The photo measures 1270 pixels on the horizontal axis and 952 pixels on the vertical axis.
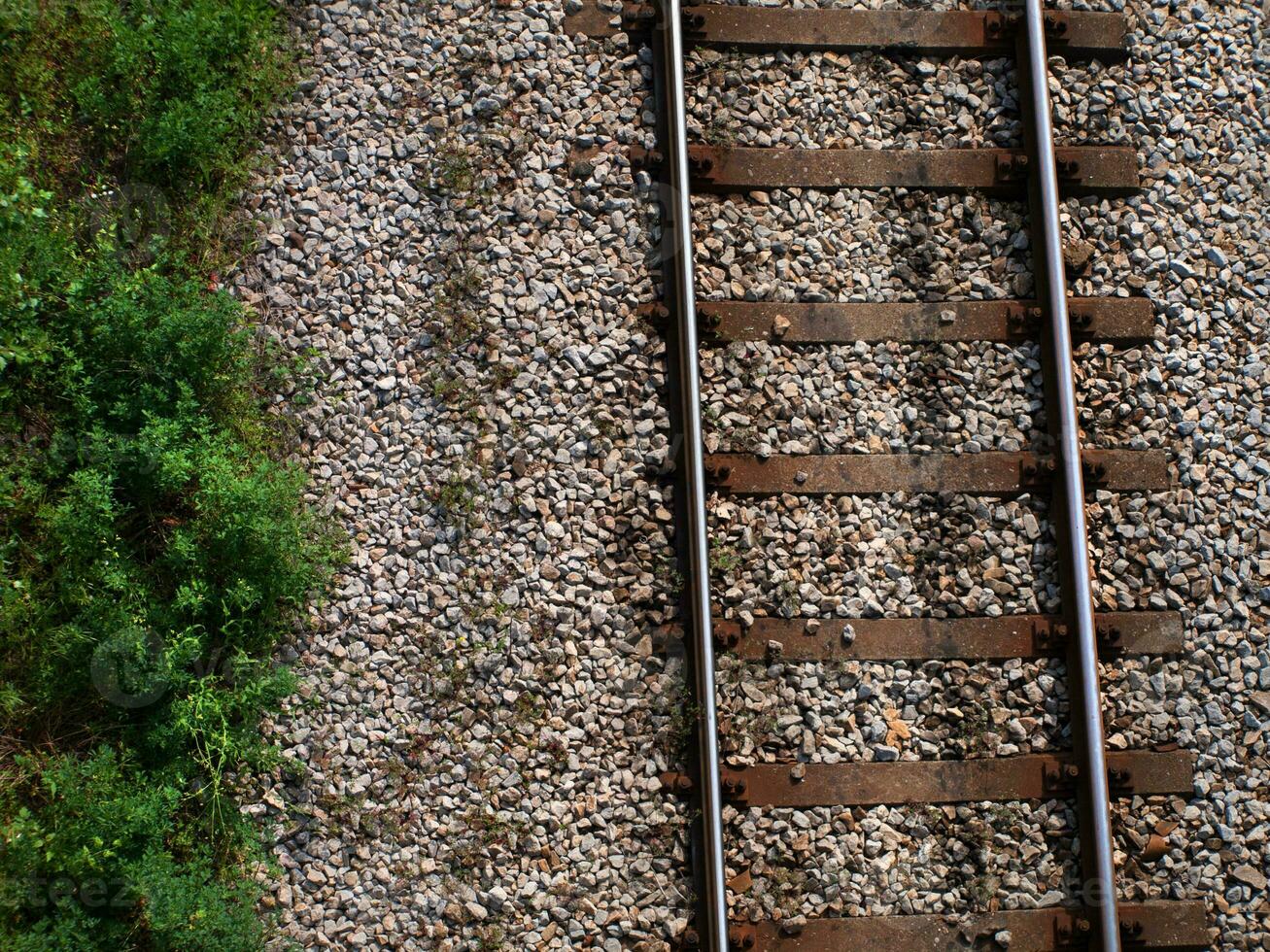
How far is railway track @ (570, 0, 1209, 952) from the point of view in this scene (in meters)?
5.24

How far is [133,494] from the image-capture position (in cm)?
544

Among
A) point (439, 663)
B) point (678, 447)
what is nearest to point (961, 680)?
point (678, 447)

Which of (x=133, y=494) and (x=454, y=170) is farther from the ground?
(x=454, y=170)

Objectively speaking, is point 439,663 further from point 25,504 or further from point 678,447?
point 25,504

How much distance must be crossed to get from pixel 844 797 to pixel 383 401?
3.08m

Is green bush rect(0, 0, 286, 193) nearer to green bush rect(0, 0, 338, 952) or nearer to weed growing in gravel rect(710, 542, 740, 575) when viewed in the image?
green bush rect(0, 0, 338, 952)

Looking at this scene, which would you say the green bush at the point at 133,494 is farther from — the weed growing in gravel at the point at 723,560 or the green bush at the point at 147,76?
the weed growing in gravel at the point at 723,560

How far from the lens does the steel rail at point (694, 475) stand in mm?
5094

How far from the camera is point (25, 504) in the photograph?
537cm

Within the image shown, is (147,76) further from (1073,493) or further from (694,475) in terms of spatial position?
(1073,493)

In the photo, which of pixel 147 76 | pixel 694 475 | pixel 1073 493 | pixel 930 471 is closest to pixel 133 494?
pixel 147 76

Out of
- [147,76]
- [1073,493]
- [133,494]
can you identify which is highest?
[147,76]

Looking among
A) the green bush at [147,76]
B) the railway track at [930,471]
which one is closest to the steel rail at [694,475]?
the railway track at [930,471]

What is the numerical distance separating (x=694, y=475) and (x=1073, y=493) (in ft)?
6.44
